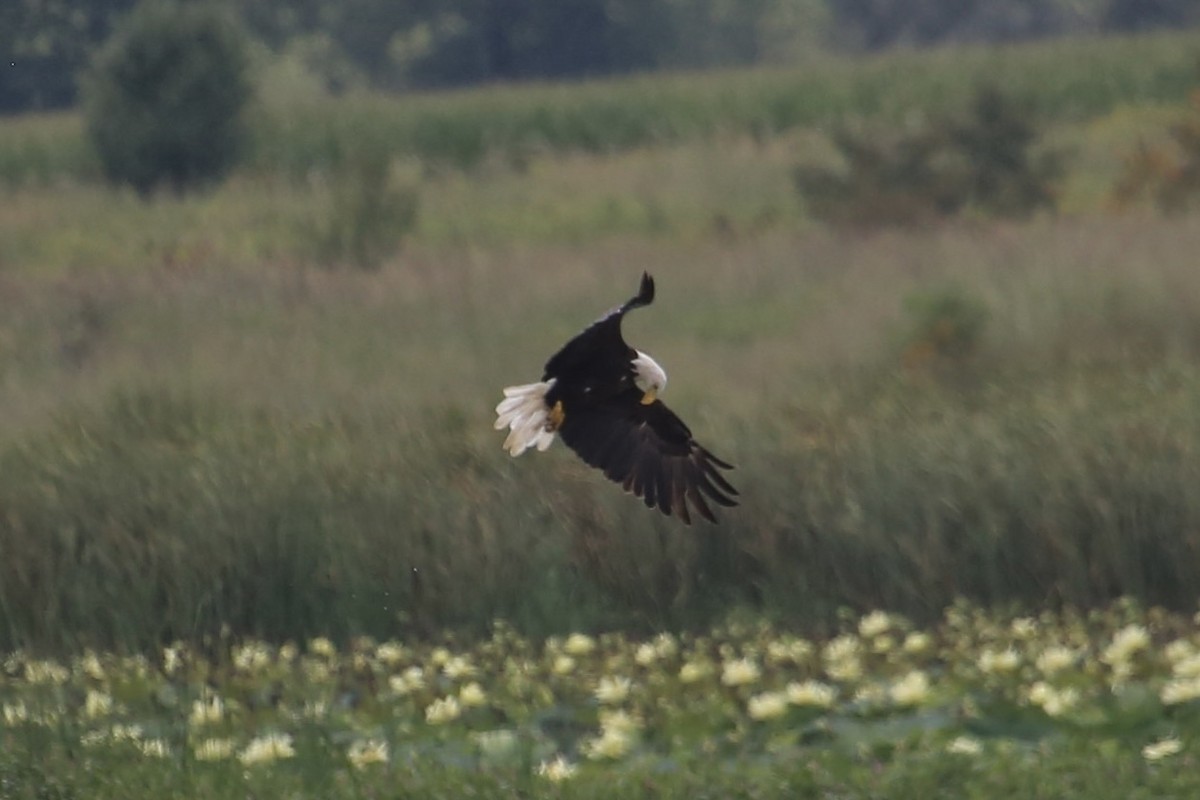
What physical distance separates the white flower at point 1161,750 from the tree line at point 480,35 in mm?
40699

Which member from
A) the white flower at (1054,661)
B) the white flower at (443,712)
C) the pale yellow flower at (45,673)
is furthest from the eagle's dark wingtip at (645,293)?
the pale yellow flower at (45,673)

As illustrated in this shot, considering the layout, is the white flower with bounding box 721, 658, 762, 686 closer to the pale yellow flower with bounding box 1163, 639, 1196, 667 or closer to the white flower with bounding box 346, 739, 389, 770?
the white flower with bounding box 346, 739, 389, 770

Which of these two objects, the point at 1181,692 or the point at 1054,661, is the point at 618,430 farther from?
the point at 1181,692

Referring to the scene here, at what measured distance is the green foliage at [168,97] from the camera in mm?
29109

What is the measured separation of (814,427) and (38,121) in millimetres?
26308

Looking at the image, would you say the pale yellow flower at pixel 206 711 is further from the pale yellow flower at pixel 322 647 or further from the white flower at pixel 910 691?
the white flower at pixel 910 691

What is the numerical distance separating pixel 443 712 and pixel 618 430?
1.04 meters

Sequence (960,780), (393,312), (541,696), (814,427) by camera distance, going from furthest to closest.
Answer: (393,312) → (814,427) → (541,696) → (960,780)

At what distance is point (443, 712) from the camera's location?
25.0 ft

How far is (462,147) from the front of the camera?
3164 cm

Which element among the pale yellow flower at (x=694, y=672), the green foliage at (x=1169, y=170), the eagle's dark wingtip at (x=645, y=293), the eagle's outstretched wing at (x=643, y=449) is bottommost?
A: the green foliage at (x=1169, y=170)

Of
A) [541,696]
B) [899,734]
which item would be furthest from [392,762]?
[899,734]

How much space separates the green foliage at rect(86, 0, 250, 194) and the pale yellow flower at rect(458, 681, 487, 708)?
71.1 feet

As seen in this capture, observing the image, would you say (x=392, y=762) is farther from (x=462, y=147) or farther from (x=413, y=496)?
(x=462, y=147)
